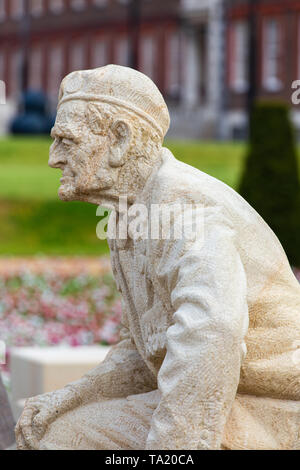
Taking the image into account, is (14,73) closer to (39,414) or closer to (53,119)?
(53,119)

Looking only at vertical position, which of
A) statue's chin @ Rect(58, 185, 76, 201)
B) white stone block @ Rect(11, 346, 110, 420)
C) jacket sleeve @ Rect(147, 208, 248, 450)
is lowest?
white stone block @ Rect(11, 346, 110, 420)

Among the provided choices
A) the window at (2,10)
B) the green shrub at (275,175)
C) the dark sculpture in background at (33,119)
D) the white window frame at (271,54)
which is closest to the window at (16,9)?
the window at (2,10)

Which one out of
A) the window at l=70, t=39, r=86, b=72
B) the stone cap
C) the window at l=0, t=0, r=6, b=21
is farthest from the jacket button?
the window at l=0, t=0, r=6, b=21

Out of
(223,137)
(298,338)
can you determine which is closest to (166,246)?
(298,338)

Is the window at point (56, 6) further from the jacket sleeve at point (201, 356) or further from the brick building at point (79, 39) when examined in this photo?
the jacket sleeve at point (201, 356)

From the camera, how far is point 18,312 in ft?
35.1

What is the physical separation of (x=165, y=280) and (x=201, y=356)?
330 mm

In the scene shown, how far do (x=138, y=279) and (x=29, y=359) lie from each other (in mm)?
3146

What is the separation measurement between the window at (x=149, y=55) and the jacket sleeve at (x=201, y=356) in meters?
38.8

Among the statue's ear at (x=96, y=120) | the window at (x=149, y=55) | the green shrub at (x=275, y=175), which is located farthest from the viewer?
the window at (x=149, y=55)

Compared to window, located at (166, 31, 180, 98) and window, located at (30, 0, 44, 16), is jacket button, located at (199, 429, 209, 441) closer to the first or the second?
window, located at (166, 31, 180, 98)

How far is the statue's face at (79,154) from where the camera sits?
10.6 feet

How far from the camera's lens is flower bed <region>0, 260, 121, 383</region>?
9.38 metres
